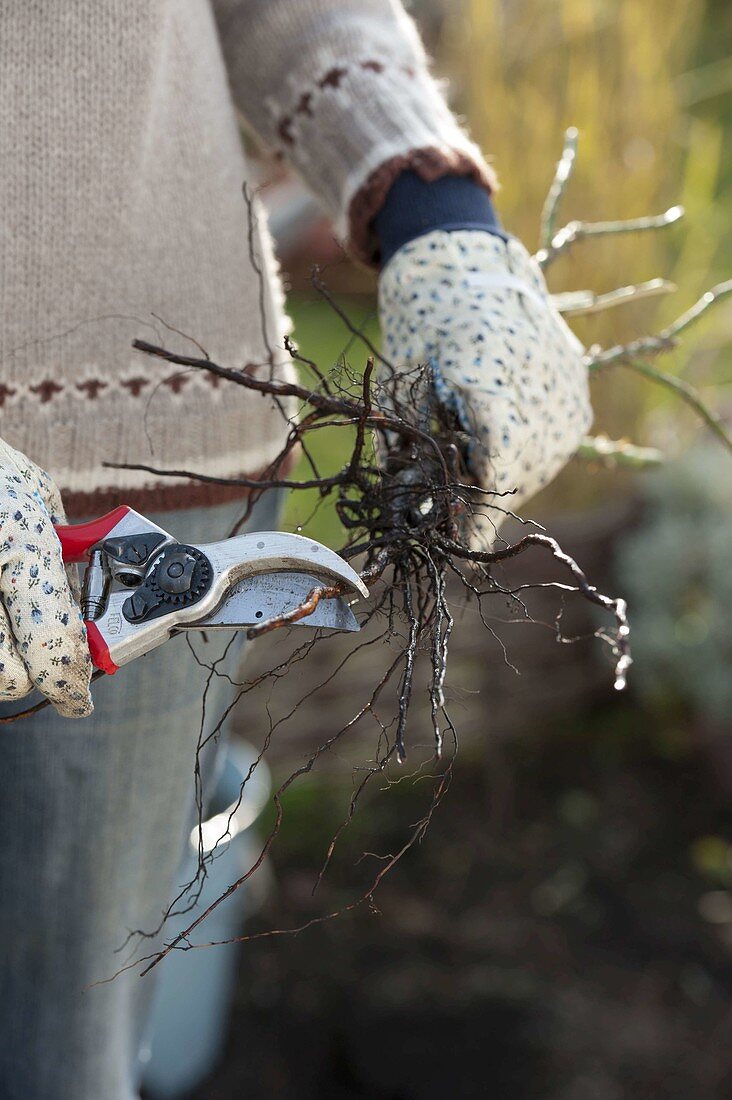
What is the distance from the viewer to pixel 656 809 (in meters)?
2.37

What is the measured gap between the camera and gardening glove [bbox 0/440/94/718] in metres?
0.71

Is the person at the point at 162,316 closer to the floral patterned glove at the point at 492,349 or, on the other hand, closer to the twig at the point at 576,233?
the floral patterned glove at the point at 492,349

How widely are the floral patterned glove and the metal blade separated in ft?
0.74

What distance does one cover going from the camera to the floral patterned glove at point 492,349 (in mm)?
971

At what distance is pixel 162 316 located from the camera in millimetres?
1004

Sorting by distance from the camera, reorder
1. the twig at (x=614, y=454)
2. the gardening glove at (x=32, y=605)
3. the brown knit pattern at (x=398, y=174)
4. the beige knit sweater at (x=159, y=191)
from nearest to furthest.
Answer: the gardening glove at (x=32, y=605), the beige knit sweater at (x=159, y=191), the brown knit pattern at (x=398, y=174), the twig at (x=614, y=454)

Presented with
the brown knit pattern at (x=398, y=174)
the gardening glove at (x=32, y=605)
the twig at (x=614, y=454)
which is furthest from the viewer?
the twig at (x=614, y=454)

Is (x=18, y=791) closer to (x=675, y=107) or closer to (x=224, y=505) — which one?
(x=224, y=505)

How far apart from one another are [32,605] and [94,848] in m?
0.47

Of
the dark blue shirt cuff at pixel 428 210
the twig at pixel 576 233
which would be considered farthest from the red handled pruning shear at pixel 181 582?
the twig at pixel 576 233

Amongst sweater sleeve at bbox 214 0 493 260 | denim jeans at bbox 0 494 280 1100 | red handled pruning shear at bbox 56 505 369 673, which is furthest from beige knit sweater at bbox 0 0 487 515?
red handled pruning shear at bbox 56 505 369 673

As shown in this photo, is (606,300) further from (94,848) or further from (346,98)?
(94,848)

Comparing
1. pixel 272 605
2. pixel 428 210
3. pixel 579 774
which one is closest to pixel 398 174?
pixel 428 210

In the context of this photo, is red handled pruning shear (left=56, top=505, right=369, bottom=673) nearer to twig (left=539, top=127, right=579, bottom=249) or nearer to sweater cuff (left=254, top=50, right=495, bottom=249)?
sweater cuff (left=254, top=50, right=495, bottom=249)
